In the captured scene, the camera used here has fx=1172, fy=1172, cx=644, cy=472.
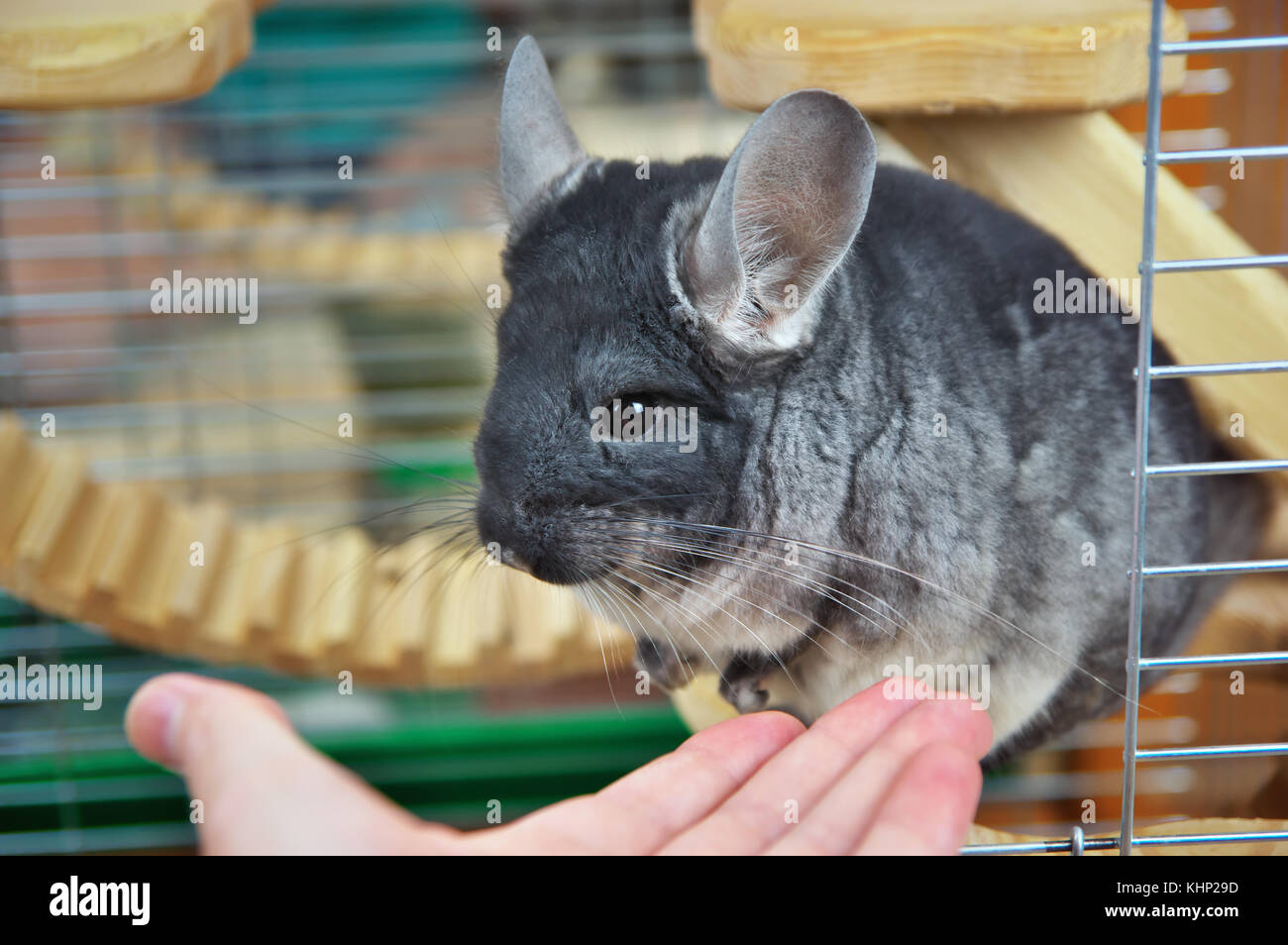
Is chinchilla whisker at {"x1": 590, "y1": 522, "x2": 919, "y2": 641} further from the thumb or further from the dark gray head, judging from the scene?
the thumb

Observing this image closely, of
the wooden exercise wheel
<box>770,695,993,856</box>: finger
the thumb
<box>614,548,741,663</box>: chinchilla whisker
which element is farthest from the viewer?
the wooden exercise wheel

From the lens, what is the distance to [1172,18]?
1205 millimetres

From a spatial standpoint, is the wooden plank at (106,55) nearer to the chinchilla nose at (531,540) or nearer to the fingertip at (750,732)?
the chinchilla nose at (531,540)

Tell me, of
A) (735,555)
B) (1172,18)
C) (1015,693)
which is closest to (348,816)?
(735,555)

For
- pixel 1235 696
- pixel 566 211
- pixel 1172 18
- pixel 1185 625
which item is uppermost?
pixel 1172 18

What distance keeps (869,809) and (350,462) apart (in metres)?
2.40

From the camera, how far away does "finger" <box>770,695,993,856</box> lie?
81 centimetres

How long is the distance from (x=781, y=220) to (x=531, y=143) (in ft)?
1.08

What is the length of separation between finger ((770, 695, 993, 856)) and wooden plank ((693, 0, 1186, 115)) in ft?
2.02

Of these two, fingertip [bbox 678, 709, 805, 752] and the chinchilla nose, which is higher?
the chinchilla nose

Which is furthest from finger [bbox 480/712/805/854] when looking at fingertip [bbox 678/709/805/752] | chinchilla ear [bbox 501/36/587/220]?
chinchilla ear [bbox 501/36/587/220]

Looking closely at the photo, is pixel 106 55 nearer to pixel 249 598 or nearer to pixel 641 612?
pixel 641 612

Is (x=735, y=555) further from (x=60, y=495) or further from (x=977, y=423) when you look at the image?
(x=60, y=495)

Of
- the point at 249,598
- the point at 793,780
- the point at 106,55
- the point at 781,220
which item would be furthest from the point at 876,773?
the point at 249,598
